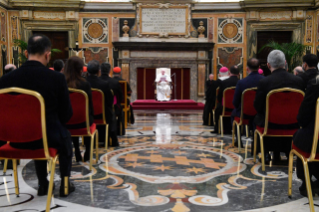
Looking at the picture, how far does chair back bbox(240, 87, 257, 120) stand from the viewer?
4086 millimetres

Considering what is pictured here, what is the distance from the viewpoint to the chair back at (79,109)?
331 cm

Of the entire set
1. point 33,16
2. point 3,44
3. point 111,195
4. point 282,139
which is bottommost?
point 111,195

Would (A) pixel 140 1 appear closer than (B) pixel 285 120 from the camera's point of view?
No

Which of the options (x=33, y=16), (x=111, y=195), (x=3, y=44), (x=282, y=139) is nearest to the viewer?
(x=111, y=195)

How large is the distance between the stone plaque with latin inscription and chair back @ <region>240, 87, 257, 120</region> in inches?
341

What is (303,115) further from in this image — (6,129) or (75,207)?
(6,129)

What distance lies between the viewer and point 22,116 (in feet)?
6.97

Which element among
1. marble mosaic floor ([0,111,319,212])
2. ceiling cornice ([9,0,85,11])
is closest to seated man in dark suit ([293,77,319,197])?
marble mosaic floor ([0,111,319,212])

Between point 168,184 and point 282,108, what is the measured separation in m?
1.30

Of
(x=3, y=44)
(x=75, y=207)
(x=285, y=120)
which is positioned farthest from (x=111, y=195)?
(x=3, y=44)

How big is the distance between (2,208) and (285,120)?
8.42ft

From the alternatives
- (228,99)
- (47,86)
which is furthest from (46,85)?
(228,99)

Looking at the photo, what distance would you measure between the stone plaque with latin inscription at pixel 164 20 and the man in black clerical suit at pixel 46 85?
10.3 meters

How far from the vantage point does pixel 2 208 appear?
95.3 inches
